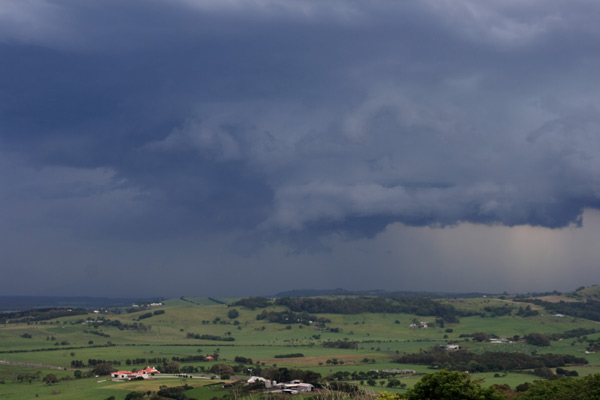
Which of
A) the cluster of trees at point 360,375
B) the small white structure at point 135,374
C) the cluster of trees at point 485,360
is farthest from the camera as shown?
the cluster of trees at point 485,360

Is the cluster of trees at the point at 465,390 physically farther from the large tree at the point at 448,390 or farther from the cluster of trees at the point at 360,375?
the cluster of trees at the point at 360,375

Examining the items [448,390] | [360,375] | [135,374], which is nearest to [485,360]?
[360,375]

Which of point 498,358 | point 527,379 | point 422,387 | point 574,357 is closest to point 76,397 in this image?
point 422,387

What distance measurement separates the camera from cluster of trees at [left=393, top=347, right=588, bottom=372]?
166 m

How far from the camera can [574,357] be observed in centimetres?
18538

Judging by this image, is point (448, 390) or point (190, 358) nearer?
point (448, 390)

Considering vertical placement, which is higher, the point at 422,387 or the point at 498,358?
the point at 422,387

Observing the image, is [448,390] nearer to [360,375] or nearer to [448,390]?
[448,390]

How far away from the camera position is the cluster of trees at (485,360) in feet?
544

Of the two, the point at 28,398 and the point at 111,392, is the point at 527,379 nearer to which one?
the point at 111,392

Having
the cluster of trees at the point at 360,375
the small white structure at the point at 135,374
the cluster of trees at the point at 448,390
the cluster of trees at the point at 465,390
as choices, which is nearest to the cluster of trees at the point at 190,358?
the small white structure at the point at 135,374

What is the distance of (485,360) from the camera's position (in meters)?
175

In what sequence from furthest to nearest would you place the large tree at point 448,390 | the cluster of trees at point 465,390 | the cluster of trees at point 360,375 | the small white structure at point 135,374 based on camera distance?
the small white structure at point 135,374 → the cluster of trees at point 360,375 → the large tree at point 448,390 → the cluster of trees at point 465,390

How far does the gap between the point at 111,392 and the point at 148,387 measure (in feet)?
25.3
